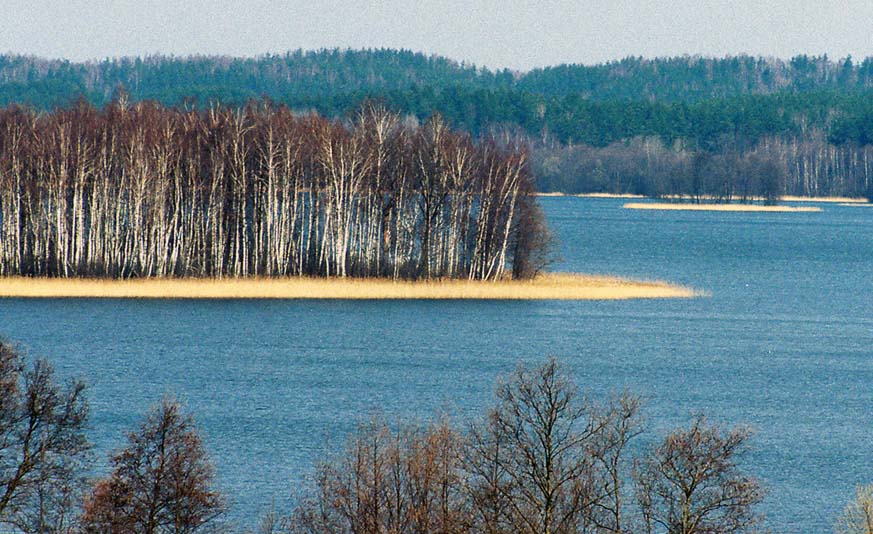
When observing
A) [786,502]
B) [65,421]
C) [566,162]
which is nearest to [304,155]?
[786,502]

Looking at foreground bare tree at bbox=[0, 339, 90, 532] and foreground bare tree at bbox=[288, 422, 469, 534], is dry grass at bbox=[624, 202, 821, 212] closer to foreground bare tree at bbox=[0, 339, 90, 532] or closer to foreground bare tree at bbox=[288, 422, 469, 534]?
foreground bare tree at bbox=[288, 422, 469, 534]

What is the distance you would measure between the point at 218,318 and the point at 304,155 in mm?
12352

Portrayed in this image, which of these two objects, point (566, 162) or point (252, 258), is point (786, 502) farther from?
point (566, 162)

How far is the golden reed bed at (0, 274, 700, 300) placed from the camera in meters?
54.8

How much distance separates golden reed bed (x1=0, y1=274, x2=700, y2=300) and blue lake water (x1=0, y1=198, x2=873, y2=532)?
0.65 metres

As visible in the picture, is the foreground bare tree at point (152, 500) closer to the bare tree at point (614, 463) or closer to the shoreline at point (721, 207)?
the bare tree at point (614, 463)

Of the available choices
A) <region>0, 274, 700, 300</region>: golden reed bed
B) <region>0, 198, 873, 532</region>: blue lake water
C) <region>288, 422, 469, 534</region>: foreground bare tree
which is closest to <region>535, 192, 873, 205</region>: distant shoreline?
<region>0, 198, 873, 532</region>: blue lake water

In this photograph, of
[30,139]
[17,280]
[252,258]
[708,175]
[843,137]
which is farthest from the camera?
[843,137]

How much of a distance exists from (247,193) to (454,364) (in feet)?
77.1

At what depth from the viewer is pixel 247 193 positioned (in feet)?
205

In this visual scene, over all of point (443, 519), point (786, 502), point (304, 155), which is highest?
point (304, 155)

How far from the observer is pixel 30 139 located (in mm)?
59438

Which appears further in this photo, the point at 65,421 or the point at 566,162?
the point at 566,162

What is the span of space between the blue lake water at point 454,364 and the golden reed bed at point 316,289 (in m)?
0.65
